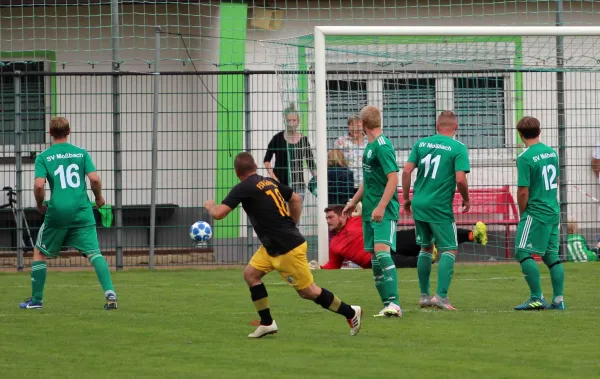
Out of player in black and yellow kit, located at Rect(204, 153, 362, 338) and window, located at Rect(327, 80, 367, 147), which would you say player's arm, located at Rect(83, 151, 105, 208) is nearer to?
player in black and yellow kit, located at Rect(204, 153, 362, 338)

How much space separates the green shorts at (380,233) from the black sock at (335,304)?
5.11 ft

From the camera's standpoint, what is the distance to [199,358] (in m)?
7.71

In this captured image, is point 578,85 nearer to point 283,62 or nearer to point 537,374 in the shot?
point 283,62

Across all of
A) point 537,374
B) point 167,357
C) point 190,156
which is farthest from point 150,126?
point 537,374

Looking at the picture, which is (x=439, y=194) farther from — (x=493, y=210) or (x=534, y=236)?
(x=493, y=210)

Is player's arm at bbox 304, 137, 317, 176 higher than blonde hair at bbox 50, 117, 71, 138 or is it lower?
lower

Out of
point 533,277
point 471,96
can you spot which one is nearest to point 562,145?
point 471,96

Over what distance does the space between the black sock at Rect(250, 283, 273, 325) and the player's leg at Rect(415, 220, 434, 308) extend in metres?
2.38

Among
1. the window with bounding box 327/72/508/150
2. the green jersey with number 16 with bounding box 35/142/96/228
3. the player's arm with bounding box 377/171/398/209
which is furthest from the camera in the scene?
the window with bounding box 327/72/508/150

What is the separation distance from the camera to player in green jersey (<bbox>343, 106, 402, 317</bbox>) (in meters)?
10.1

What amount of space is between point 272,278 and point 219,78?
12.0 feet

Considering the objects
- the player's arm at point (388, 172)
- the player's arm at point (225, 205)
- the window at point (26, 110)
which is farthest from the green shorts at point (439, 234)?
the window at point (26, 110)

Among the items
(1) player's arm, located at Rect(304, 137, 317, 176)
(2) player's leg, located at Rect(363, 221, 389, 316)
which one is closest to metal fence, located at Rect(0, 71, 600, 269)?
(1) player's arm, located at Rect(304, 137, 317, 176)

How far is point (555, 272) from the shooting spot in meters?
10.8
